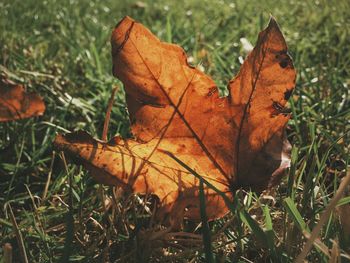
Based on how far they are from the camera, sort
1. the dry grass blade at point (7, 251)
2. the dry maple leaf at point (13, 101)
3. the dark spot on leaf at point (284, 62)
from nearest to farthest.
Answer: the dry grass blade at point (7, 251), the dark spot on leaf at point (284, 62), the dry maple leaf at point (13, 101)

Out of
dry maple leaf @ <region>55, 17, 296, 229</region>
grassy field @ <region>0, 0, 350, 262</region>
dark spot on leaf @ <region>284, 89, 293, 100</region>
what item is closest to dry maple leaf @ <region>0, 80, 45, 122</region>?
grassy field @ <region>0, 0, 350, 262</region>

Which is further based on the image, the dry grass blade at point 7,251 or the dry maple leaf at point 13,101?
the dry maple leaf at point 13,101

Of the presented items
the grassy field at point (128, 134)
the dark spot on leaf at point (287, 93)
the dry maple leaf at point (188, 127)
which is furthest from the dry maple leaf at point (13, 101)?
the dark spot on leaf at point (287, 93)

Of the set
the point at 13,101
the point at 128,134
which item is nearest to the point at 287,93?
the point at 128,134

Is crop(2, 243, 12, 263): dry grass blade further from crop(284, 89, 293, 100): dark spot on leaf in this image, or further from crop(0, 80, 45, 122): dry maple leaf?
crop(0, 80, 45, 122): dry maple leaf

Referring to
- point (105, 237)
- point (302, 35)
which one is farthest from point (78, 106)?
point (302, 35)

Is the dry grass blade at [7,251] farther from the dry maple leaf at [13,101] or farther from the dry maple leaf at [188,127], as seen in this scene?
the dry maple leaf at [13,101]

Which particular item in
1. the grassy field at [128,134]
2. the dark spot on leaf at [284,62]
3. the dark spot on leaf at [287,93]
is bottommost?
the grassy field at [128,134]
